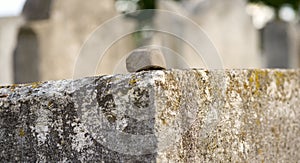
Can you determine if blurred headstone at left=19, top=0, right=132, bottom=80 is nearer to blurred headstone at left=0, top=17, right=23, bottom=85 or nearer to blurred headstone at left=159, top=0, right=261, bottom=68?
blurred headstone at left=159, top=0, right=261, bottom=68

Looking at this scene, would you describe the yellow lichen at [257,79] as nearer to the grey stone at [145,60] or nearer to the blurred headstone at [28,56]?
the grey stone at [145,60]

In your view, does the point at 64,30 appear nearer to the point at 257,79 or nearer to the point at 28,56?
the point at 28,56

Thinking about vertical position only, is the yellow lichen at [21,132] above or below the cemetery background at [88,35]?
below

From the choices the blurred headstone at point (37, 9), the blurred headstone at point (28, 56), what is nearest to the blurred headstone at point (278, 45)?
the blurred headstone at point (37, 9)

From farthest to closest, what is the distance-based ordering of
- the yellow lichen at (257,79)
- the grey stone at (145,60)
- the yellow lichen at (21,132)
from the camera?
the yellow lichen at (257,79), the grey stone at (145,60), the yellow lichen at (21,132)

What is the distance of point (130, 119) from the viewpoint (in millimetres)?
1757

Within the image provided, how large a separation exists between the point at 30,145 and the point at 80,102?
225mm

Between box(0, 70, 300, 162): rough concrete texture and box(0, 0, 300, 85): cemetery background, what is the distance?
270 centimetres

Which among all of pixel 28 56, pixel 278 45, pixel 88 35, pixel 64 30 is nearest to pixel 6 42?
pixel 278 45

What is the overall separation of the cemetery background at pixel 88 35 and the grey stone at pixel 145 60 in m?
2.65

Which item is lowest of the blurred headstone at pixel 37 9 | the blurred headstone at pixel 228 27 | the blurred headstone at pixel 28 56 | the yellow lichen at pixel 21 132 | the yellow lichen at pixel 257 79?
the yellow lichen at pixel 21 132

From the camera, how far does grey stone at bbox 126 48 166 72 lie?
79.2 inches

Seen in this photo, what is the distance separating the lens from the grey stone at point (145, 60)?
6.60 ft

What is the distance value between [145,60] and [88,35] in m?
4.67
